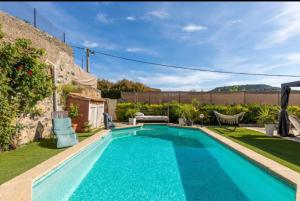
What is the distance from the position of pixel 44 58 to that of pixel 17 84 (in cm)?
290

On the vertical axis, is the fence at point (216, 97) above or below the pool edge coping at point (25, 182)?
above

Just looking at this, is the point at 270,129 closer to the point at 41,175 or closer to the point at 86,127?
the point at 86,127

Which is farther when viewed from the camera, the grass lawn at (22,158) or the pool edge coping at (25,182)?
the grass lawn at (22,158)

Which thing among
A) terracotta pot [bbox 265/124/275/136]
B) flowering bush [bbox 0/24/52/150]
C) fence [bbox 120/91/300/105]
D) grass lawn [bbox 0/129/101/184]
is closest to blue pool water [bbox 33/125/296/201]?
grass lawn [bbox 0/129/101/184]

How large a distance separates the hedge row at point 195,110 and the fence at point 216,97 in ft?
11.7

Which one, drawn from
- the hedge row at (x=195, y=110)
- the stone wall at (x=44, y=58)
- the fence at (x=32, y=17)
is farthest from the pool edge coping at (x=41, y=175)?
the hedge row at (x=195, y=110)

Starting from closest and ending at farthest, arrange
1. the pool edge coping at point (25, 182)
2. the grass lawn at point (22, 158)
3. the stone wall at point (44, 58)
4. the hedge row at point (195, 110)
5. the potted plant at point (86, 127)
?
the pool edge coping at point (25, 182), the grass lawn at point (22, 158), the stone wall at point (44, 58), the potted plant at point (86, 127), the hedge row at point (195, 110)

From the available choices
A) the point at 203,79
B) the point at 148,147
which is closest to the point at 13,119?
the point at 148,147

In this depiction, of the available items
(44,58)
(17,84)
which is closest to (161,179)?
(17,84)

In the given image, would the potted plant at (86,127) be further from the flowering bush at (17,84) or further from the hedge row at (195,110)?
the hedge row at (195,110)

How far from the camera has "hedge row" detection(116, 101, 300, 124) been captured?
618 inches

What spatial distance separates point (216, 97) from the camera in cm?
2078

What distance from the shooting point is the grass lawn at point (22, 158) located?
15.7 ft

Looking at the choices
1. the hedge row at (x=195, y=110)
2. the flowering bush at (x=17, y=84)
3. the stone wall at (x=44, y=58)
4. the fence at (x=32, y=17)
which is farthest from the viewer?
the hedge row at (x=195, y=110)
